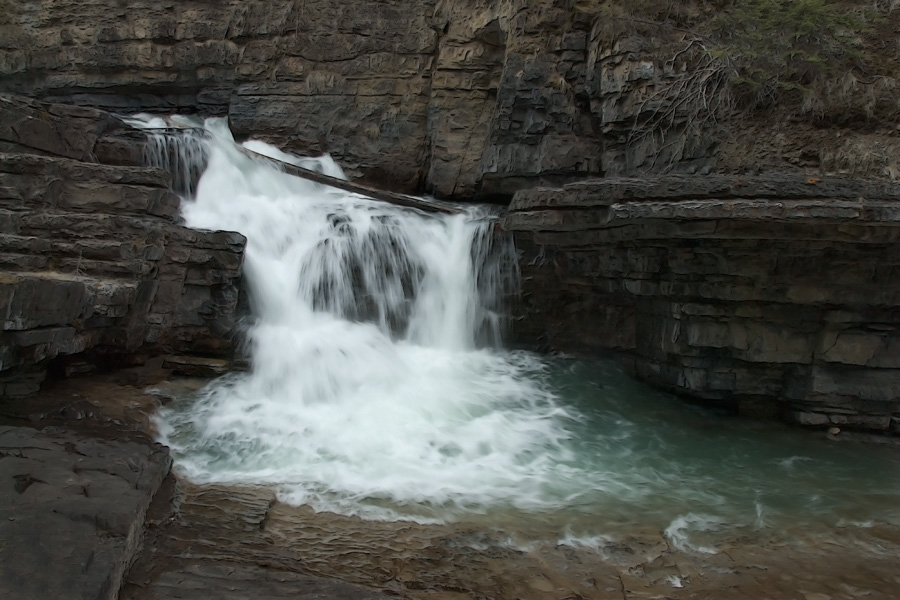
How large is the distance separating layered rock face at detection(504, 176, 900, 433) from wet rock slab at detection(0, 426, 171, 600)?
4.66 meters

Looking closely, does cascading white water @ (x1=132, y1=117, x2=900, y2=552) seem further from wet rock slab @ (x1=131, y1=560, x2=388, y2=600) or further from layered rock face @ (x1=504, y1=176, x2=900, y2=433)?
wet rock slab @ (x1=131, y1=560, x2=388, y2=600)

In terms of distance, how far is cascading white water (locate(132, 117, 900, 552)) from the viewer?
4766mm

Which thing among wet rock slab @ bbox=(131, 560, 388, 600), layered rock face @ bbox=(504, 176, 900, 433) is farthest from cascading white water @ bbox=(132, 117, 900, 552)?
wet rock slab @ bbox=(131, 560, 388, 600)

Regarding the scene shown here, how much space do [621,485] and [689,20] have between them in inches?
313

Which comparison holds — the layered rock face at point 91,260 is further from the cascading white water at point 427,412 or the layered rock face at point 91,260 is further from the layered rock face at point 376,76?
the layered rock face at point 376,76

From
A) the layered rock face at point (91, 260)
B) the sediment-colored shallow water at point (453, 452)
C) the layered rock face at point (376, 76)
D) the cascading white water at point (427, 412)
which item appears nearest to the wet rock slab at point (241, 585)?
the sediment-colored shallow water at point (453, 452)

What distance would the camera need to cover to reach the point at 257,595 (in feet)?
10.1

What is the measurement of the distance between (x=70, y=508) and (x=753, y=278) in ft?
20.6

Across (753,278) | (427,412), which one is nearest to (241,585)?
(427,412)

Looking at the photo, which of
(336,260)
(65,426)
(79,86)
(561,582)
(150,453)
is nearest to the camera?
(561,582)

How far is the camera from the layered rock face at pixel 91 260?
543 centimetres

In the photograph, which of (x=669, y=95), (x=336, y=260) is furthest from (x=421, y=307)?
(x=669, y=95)

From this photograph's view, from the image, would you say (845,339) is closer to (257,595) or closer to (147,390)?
(257,595)

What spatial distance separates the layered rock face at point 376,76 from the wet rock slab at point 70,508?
7.59 meters
